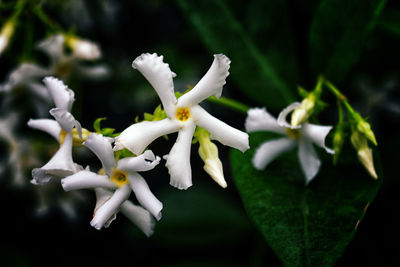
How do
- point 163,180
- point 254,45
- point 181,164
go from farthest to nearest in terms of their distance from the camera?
point 163,180 < point 254,45 < point 181,164

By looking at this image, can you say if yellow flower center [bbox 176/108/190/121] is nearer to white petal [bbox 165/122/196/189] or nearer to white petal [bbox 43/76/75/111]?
white petal [bbox 165/122/196/189]

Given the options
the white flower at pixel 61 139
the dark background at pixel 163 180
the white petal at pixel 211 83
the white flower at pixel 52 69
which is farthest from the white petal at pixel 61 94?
the dark background at pixel 163 180

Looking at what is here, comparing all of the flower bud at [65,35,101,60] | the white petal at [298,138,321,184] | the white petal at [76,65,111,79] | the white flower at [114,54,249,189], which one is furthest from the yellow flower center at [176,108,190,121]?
the white petal at [76,65,111,79]

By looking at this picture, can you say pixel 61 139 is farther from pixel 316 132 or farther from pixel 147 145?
pixel 316 132

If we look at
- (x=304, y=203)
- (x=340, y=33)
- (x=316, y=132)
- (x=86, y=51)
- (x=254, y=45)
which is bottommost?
(x=304, y=203)

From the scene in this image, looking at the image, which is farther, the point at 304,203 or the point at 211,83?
the point at 304,203

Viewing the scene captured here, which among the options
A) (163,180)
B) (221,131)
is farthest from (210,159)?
(163,180)
